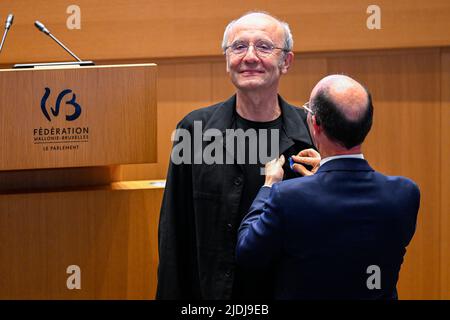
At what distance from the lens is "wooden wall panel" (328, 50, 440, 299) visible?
8.31 ft

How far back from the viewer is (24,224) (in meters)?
1.96

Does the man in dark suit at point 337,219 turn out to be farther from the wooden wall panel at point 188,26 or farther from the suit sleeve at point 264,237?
the wooden wall panel at point 188,26

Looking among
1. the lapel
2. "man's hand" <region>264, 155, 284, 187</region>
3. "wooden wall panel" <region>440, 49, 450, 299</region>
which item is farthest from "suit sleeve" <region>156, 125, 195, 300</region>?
"wooden wall panel" <region>440, 49, 450, 299</region>

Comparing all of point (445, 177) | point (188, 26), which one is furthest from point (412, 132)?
point (188, 26)

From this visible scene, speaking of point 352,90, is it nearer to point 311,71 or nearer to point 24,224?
point 24,224

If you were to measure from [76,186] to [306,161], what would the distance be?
2.64 ft

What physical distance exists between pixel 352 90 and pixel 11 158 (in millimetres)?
941

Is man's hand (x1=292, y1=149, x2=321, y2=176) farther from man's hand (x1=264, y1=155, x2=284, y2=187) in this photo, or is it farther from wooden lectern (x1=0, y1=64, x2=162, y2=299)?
wooden lectern (x1=0, y1=64, x2=162, y2=299)

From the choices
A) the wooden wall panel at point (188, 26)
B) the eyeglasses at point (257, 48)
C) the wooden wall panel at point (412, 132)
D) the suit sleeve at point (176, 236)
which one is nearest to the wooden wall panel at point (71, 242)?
the suit sleeve at point (176, 236)

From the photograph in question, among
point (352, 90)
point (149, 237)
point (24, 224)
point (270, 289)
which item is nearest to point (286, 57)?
point (352, 90)

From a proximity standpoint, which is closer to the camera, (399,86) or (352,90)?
(352,90)

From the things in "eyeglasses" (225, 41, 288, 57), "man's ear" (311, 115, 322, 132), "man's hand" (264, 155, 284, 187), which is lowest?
"man's hand" (264, 155, 284, 187)

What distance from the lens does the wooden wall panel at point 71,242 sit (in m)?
1.95
